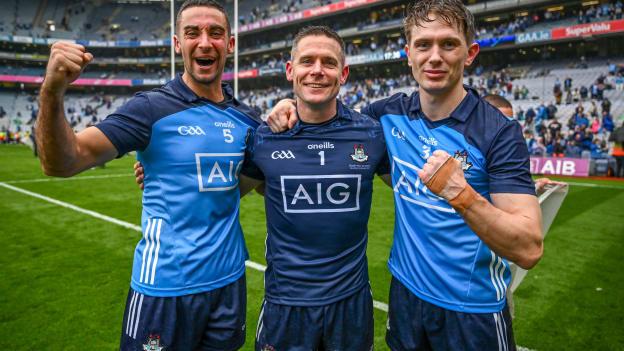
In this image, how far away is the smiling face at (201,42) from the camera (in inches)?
94.9

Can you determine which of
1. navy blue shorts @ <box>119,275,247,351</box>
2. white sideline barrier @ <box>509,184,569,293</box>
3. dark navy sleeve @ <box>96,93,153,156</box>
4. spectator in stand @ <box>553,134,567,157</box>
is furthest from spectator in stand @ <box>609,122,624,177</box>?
dark navy sleeve @ <box>96,93,153,156</box>

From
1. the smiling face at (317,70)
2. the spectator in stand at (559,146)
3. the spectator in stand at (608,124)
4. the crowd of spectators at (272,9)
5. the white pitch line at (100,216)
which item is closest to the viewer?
the smiling face at (317,70)

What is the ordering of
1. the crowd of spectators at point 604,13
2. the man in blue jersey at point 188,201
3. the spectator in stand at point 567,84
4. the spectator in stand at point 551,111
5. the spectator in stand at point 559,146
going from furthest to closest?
the crowd of spectators at point 604,13, the spectator in stand at point 567,84, the spectator in stand at point 551,111, the spectator in stand at point 559,146, the man in blue jersey at point 188,201

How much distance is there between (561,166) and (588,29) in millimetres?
17006

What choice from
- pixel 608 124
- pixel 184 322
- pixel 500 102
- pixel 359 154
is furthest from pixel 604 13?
pixel 184 322

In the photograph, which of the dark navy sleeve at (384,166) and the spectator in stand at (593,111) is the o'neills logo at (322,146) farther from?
the spectator in stand at (593,111)

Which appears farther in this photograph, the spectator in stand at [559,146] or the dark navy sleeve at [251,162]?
the spectator in stand at [559,146]

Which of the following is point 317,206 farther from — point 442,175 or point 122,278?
point 122,278

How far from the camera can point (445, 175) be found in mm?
1607

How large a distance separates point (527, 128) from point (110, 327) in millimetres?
23279

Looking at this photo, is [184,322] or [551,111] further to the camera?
[551,111]

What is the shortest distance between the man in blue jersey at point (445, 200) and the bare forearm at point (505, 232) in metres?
0.20

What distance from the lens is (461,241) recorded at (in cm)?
212

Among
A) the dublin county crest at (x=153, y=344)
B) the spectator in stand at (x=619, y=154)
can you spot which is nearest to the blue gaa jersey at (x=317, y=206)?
the dublin county crest at (x=153, y=344)
